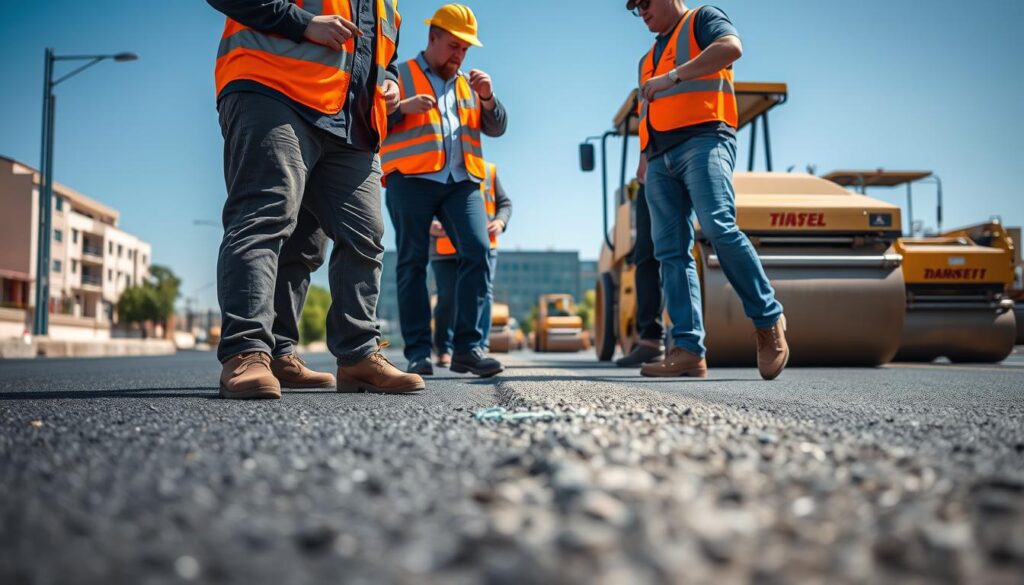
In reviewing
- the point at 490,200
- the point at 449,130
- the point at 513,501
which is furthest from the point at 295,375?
the point at 490,200

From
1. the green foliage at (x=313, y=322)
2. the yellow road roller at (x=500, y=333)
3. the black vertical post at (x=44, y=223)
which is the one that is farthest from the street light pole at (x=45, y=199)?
the green foliage at (x=313, y=322)

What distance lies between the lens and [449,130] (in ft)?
15.8

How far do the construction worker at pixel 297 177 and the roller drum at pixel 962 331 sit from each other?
18.4ft

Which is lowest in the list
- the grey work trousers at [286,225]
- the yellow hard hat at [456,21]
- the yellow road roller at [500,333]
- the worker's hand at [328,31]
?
the yellow road roller at [500,333]

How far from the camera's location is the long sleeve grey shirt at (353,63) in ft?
9.45

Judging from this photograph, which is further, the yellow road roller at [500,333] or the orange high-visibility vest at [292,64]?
the yellow road roller at [500,333]

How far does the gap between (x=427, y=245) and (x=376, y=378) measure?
180cm

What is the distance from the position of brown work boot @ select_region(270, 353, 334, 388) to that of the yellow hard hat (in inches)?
85.5

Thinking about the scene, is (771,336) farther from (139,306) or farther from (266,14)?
(139,306)

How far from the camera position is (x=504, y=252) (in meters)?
168

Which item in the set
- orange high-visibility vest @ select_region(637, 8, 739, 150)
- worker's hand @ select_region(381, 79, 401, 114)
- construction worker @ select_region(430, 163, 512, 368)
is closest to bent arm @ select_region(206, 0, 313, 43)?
worker's hand @ select_region(381, 79, 401, 114)

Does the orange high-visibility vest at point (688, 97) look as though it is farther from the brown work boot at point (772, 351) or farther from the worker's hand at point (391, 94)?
the worker's hand at point (391, 94)

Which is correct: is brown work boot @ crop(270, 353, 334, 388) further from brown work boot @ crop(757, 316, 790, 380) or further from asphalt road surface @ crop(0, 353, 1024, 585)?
brown work boot @ crop(757, 316, 790, 380)

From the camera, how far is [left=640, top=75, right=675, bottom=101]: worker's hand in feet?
13.6
